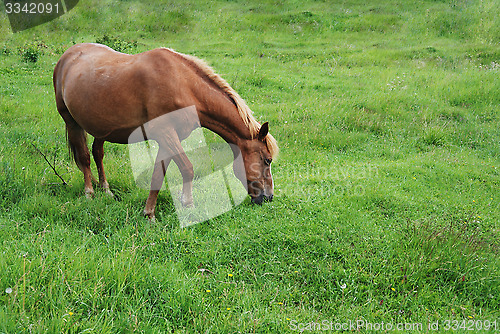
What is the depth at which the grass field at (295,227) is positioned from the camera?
3.23 metres

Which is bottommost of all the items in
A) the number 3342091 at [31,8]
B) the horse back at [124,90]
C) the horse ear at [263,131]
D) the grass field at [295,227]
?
the grass field at [295,227]

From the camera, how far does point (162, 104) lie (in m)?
4.55

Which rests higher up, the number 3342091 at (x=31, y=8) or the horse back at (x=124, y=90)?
the horse back at (x=124, y=90)

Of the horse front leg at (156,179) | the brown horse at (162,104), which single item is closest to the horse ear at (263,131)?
the brown horse at (162,104)

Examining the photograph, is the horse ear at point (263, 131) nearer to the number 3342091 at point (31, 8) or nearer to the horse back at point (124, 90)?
the horse back at point (124, 90)

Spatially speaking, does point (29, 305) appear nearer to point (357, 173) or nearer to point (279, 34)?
point (357, 173)

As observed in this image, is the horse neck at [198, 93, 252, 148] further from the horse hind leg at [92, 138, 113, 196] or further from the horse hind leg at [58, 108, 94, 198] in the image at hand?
the horse hind leg at [58, 108, 94, 198]

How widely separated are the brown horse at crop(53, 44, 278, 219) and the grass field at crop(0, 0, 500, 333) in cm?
67

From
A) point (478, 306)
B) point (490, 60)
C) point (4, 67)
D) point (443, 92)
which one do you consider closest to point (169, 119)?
point (478, 306)

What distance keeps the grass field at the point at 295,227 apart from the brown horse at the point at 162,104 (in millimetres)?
674

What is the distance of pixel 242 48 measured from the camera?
16.4 metres

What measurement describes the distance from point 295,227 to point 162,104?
7.74 ft

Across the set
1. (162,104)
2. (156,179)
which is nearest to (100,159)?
(156,179)

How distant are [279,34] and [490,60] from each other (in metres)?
9.48
